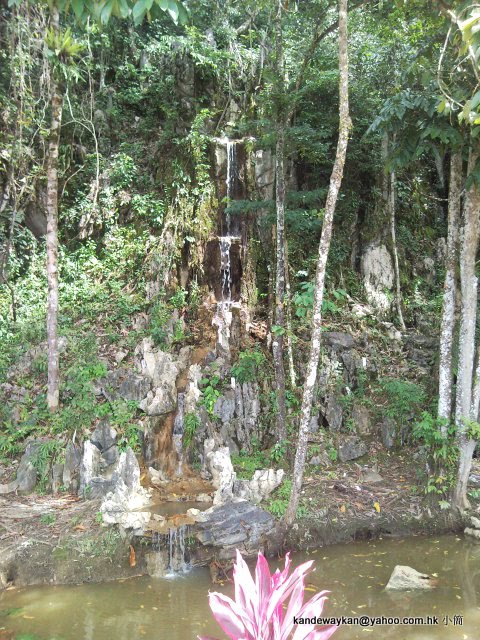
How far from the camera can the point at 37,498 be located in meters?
6.65

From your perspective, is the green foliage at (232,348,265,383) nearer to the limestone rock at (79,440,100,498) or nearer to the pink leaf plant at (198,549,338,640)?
the limestone rock at (79,440,100,498)

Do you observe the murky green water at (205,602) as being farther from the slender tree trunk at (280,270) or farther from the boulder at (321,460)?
the slender tree trunk at (280,270)

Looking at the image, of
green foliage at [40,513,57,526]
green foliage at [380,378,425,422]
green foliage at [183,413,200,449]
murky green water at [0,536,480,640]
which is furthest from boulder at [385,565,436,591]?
green foliage at [40,513,57,526]

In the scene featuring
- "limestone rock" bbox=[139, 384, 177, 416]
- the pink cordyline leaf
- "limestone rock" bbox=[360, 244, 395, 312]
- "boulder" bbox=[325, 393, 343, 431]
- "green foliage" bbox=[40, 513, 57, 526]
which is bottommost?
"green foliage" bbox=[40, 513, 57, 526]

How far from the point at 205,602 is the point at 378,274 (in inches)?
354

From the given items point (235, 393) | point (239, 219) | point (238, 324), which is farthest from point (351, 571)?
point (239, 219)

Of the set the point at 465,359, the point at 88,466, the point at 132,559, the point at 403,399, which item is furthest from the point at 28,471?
the point at 465,359

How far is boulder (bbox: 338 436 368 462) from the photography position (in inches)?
313

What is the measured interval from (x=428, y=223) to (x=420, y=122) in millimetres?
8159

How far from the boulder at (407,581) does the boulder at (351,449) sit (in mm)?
2800

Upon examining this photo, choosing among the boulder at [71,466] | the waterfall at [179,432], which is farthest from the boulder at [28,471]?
the waterfall at [179,432]

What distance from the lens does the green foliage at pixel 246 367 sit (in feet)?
28.0

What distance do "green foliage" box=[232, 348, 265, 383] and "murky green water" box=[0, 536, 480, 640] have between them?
3329mm

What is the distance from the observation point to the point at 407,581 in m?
5.05
